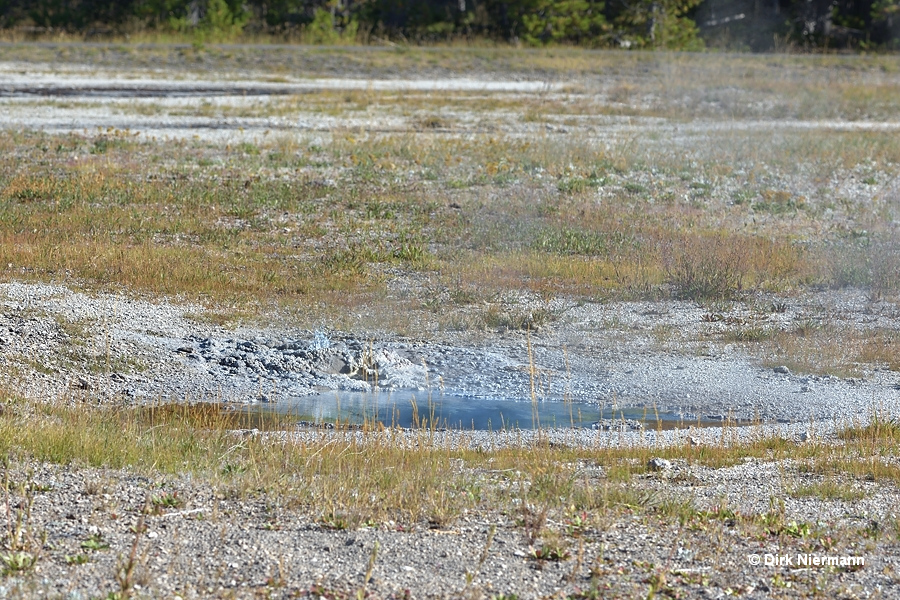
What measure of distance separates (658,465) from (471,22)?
32.9 metres

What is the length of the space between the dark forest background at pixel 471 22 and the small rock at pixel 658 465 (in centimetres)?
2944

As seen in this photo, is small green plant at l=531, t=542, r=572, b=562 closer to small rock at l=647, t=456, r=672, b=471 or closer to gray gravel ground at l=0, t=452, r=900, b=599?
gray gravel ground at l=0, t=452, r=900, b=599

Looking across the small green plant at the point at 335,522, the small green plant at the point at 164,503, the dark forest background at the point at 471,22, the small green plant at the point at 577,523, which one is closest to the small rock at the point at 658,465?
the small green plant at the point at 577,523

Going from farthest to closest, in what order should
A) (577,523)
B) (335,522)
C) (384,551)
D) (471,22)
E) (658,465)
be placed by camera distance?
(471,22)
(658,465)
(577,523)
(335,522)
(384,551)

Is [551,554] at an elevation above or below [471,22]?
below

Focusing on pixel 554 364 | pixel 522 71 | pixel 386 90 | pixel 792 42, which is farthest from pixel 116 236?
pixel 792 42

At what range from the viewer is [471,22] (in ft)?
124

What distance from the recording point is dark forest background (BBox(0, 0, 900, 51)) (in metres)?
35.4

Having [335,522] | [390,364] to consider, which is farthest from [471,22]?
[335,522]

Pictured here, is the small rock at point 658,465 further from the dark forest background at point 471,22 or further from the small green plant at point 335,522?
the dark forest background at point 471,22

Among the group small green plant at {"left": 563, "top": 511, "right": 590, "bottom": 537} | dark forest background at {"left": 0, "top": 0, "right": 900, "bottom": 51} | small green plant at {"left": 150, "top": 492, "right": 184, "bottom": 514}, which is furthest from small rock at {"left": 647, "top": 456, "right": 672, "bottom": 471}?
dark forest background at {"left": 0, "top": 0, "right": 900, "bottom": 51}

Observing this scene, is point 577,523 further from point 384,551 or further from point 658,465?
point 658,465

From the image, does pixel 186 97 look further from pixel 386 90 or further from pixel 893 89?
pixel 893 89

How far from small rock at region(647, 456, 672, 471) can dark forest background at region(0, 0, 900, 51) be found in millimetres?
29445
